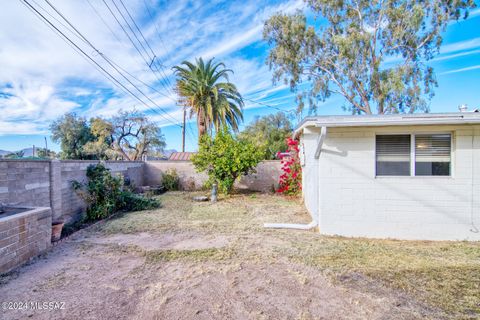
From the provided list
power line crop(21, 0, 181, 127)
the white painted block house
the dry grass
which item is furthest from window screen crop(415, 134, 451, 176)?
power line crop(21, 0, 181, 127)

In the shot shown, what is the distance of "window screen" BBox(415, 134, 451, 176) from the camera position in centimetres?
448

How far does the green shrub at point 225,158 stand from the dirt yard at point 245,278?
14.4ft

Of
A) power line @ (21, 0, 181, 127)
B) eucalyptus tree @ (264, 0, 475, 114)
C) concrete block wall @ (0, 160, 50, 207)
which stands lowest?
concrete block wall @ (0, 160, 50, 207)

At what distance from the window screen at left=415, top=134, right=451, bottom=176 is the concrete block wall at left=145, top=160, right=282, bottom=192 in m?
6.34

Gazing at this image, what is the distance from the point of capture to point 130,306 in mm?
2518

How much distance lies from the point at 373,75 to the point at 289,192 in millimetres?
10570

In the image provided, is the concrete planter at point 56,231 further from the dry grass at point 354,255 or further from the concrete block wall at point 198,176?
the concrete block wall at point 198,176

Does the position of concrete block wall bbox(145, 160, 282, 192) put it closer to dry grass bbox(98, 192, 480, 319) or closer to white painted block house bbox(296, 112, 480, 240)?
dry grass bbox(98, 192, 480, 319)

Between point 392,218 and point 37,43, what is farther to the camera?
point 37,43

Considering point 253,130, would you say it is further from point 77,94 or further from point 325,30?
point 77,94

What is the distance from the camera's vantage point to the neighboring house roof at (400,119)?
4.11 metres

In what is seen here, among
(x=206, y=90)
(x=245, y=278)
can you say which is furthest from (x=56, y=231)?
(x=206, y=90)

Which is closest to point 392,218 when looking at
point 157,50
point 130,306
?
point 130,306

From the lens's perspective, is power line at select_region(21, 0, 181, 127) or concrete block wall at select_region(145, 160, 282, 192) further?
concrete block wall at select_region(145, 160, 282, 192)
